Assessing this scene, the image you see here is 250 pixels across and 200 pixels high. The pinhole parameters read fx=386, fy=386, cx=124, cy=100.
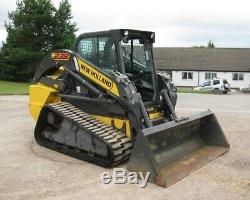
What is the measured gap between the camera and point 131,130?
6.31m

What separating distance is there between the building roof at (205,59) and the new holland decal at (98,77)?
35939 millimetres

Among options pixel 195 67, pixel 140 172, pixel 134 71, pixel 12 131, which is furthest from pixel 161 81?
pixel 195 67

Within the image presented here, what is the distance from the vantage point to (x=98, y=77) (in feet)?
21.6

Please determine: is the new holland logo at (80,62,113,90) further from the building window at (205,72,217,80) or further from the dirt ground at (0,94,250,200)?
the building window at (205,72,217,80)

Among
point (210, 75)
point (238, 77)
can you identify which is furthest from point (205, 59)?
point (238, 77)

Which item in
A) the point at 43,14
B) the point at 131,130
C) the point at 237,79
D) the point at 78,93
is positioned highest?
the point at 43,14

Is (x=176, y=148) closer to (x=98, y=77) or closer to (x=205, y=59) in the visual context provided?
(x=98, y=77)

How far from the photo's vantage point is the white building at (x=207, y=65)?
4112 centimetres

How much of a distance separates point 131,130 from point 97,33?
1.99 metres

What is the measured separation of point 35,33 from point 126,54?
22609mm

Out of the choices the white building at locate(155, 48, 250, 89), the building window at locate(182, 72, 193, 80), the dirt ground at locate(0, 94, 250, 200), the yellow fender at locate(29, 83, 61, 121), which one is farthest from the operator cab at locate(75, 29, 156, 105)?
the building window at locate(182, 72, 193, 80)

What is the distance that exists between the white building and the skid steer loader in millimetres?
34990

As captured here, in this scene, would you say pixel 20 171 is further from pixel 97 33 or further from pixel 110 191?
pixel 97 33

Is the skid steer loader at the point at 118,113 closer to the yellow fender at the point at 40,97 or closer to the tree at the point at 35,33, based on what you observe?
the yellow fender at the point at 40,97
